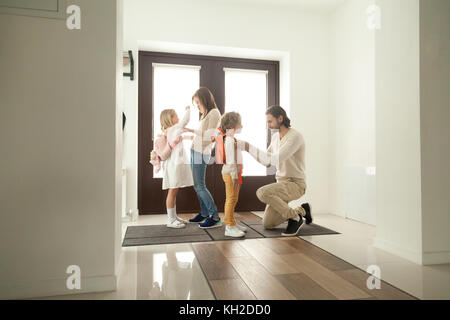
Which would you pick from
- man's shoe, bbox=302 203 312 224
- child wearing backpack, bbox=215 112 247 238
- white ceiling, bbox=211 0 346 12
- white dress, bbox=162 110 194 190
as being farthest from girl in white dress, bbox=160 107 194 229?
white ceiling, bbox=211 0 346 12

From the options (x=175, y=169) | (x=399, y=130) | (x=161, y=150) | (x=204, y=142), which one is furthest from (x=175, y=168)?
(x=399, y=130)

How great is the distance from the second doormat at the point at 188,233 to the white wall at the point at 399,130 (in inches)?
26.9

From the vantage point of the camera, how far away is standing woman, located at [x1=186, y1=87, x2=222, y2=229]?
281 centimetres

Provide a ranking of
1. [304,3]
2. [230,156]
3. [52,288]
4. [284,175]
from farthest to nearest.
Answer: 1. [304,3]
2. [284,175]
3. [230,156]
4. [52,288]

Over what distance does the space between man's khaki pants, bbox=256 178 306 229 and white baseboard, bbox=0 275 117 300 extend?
59.3 inches

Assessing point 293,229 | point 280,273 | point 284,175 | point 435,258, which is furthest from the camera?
point 284,175

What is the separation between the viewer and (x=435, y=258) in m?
1.93

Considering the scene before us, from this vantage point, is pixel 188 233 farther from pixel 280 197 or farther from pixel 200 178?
pixel 280 197

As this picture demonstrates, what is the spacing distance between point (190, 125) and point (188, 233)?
1.71m

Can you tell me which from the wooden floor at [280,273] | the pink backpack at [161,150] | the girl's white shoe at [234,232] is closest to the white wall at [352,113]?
the wooden floor at [280,273]

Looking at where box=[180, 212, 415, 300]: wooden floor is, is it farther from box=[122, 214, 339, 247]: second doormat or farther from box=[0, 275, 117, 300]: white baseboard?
A: box=[0, 275, 117, 300]: white baseboard

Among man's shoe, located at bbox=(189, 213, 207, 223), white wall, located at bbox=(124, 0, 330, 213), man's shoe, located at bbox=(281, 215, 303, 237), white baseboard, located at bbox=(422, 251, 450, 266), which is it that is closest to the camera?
white baseboard, located at bbox=(422, 251, 450, 266)

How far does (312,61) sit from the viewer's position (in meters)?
3.89

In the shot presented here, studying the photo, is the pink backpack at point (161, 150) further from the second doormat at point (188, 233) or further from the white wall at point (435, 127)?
the white wall at point (435, 127)
